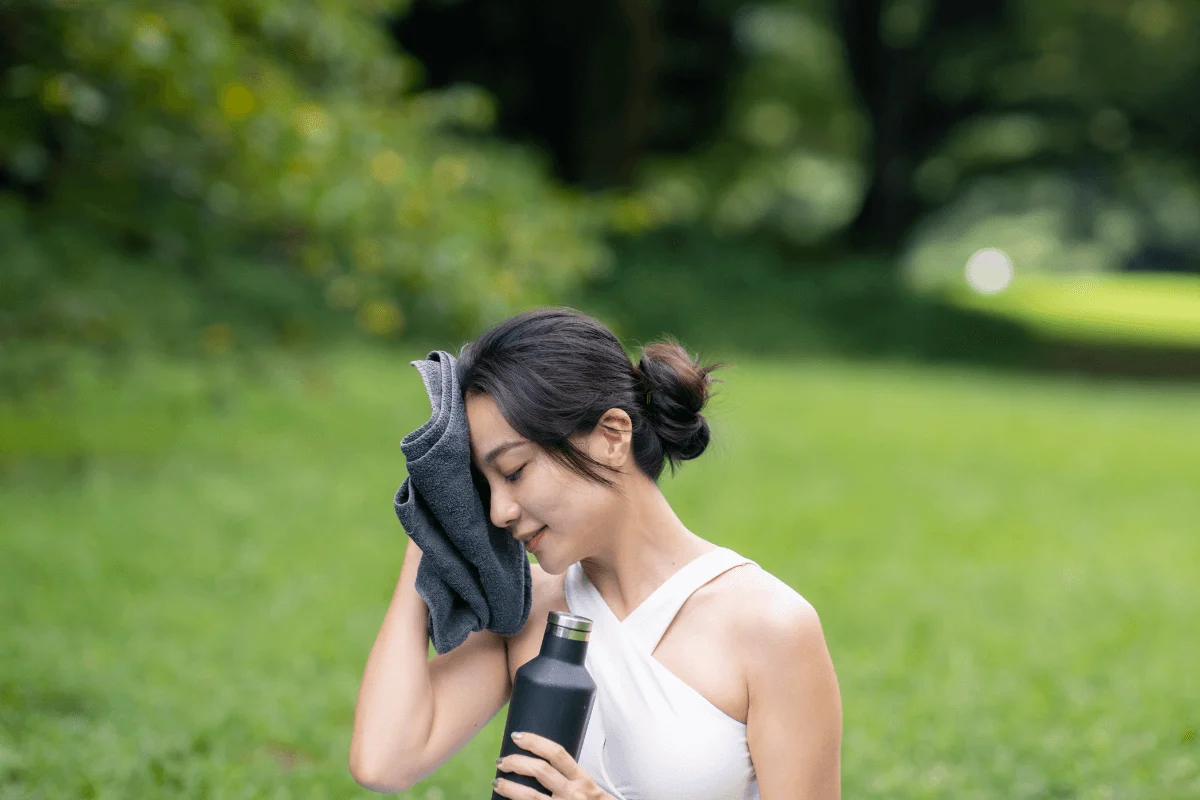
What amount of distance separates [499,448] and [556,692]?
38cm

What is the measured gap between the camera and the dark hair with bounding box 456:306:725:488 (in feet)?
6.94

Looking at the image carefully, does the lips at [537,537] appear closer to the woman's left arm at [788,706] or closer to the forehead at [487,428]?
the forehead at [487,428]

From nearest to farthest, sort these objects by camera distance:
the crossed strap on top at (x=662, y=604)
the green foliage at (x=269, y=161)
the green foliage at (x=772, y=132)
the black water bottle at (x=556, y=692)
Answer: the black water bottle at (x=556, y=692)
the crossed strap on top at (x=662, y=604)
the green foliage at (x=269, y=161)
the green foliage at (x=772, y=132)

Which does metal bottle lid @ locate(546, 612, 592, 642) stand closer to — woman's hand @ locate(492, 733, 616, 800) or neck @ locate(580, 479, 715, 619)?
woman's hand @ locate(492, 733, 616, 800)

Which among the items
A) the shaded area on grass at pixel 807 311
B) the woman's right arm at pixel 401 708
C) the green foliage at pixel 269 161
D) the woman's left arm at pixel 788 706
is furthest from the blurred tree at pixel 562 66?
the woman's left arm at pixel 788 706

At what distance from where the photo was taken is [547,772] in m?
2.00

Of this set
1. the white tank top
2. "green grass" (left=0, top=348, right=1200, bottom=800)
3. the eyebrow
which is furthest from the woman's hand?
"green grass" (left=0, top=348, right=1200, bottom=800)

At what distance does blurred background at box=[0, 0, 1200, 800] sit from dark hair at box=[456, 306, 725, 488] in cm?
25

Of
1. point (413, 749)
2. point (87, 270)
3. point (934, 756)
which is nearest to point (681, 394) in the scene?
point (413, 749)

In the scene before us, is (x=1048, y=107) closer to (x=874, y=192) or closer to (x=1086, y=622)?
(x=874, y=192)

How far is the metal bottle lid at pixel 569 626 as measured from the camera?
6.58 feet

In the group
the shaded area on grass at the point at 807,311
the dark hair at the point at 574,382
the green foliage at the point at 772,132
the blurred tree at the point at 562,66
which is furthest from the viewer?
the green foliage at the point at 772,132

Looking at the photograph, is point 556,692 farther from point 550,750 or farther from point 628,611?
point 628,611

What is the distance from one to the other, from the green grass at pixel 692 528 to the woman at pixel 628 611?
308mm
